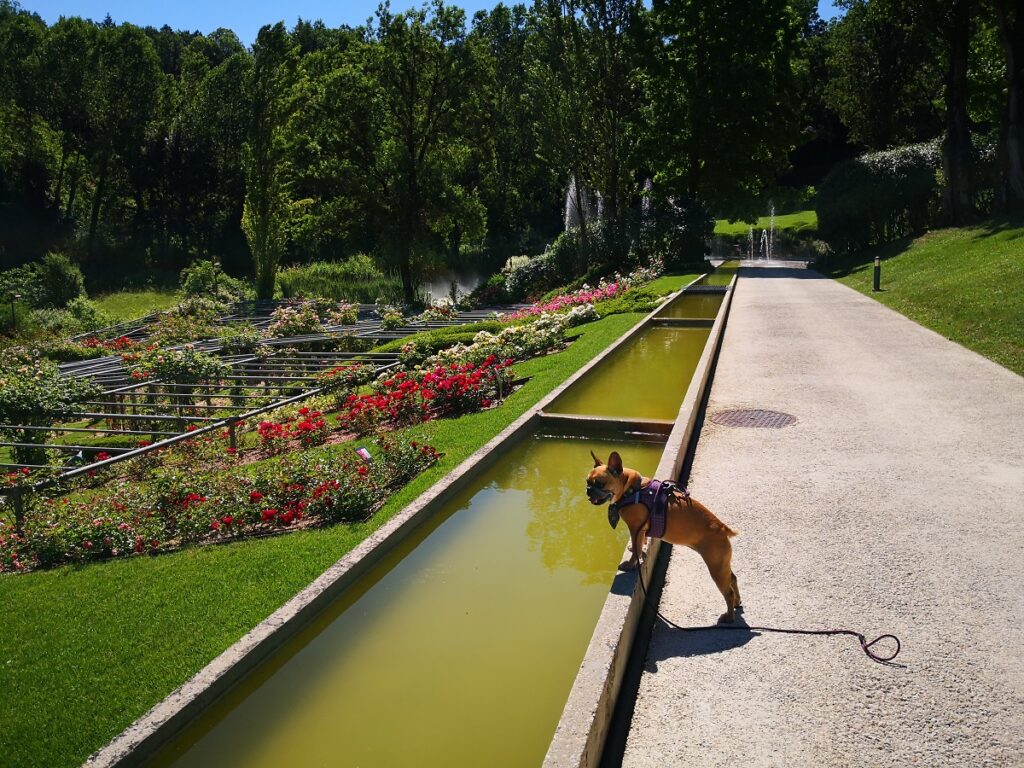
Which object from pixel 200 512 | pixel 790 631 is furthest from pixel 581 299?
pixel 790 631

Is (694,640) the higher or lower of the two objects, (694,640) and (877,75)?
the lower

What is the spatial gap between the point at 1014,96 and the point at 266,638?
31278 mm

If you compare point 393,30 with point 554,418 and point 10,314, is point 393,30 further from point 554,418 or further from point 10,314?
point 554,418

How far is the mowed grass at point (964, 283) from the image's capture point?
1449cm

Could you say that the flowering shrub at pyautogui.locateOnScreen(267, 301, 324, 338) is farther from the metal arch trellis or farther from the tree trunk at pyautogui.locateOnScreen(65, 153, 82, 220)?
the tree trunk at pyautogui.locateOnScreen(65, 153, 82, 220)

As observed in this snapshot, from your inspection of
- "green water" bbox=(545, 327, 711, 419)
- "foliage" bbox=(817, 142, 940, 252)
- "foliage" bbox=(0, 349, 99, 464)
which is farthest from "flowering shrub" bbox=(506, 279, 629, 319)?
"foliage" bbox=(0, 349, 99, 464)

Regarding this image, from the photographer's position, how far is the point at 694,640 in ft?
17.1

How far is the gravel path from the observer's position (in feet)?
13.8

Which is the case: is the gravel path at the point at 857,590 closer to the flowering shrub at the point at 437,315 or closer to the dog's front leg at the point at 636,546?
the dog's front leg at the point at 636,546

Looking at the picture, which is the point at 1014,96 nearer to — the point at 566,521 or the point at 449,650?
the point at 566,521

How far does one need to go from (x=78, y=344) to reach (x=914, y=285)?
977 inches

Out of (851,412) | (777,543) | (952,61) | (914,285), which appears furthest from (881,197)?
(777,543)

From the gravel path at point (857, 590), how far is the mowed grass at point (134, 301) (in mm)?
33941

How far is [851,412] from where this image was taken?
408 inches
